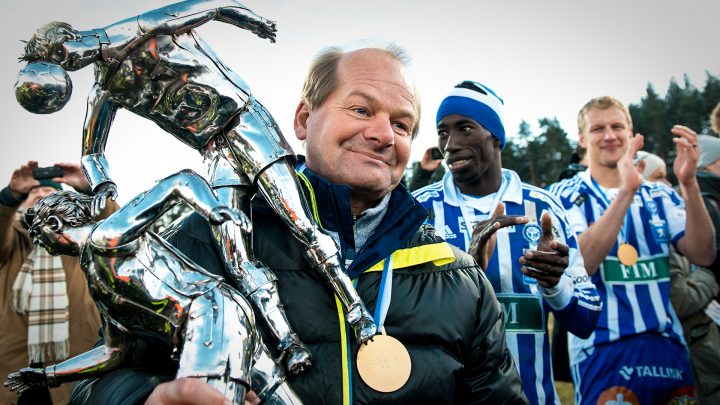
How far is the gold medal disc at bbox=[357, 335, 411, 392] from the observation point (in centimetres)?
140

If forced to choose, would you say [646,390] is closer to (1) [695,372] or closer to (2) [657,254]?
(2) [657,254]

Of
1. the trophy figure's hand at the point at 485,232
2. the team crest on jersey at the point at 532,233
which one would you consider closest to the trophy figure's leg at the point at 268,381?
the trophy figure's hand at the point at 485,232

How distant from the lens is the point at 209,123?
1426 mm

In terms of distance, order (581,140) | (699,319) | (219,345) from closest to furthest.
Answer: (219,345) < (581,140) < (699,319)

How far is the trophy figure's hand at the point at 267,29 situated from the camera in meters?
1.56

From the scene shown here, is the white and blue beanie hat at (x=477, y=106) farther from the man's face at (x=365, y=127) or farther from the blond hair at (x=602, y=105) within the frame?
the man's face at (x=365, y=127)

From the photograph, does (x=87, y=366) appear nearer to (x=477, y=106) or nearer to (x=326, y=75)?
(x=326, y=75)

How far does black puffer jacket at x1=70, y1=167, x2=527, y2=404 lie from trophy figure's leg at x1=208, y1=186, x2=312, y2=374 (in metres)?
0.08

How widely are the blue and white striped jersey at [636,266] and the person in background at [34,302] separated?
3.27 meters

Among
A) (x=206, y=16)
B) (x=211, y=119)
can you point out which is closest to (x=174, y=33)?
(x=206, y=16)

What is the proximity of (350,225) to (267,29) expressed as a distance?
60 centimetres

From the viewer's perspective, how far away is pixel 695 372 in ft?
14.0

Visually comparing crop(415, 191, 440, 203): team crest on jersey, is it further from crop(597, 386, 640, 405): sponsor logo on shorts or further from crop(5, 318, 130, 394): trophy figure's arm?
crop(5, 318, 130, 394): trophy figure's arm

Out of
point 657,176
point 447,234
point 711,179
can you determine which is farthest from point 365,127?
point 657,176
